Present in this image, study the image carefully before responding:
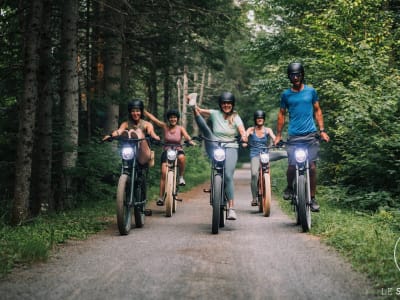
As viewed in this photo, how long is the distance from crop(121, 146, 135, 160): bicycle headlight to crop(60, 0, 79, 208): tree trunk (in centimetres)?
330

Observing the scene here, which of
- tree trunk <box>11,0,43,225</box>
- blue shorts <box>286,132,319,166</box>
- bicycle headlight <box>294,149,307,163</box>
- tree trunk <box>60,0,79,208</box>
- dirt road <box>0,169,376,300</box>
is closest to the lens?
dirt road <box>0,169,376,300</box>

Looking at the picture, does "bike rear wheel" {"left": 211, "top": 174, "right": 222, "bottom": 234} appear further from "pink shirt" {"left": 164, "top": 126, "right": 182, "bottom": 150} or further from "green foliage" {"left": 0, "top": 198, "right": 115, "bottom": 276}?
"pink shirt" {"left": 164, "top": 126, "right": 182, "bottom": 150}

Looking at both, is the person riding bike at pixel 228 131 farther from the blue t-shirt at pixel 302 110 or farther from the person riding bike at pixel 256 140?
the person riding bike at pixel 256 140

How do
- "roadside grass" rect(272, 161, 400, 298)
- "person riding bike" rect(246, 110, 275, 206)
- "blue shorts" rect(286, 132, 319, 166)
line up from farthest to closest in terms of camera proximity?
"person riding bike" rect(246, 110, 275, 206) → "blue shorts" rect(286, 132, 319, 166) → "roadside grass" rect(272, 161, 400, 298)

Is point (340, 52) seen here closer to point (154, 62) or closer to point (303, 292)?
point (154, 62)

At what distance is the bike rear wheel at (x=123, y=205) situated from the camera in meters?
7.52

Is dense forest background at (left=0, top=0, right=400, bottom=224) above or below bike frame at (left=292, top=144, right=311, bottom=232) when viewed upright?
above

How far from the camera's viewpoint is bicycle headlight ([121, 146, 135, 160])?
26.6 ft

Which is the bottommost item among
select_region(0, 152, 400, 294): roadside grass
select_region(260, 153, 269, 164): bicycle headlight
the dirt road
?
the dirt road

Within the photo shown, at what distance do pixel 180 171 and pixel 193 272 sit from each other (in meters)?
6.03

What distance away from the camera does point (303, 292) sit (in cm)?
453

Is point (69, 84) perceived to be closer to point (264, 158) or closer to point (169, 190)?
point (169, 190)

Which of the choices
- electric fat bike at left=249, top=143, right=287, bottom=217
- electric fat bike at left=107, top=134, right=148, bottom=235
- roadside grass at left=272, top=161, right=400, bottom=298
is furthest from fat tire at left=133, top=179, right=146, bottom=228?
roadside grass at left=272, top=161, right=400, bottom=298

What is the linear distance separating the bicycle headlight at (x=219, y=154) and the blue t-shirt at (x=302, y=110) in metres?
1.16
